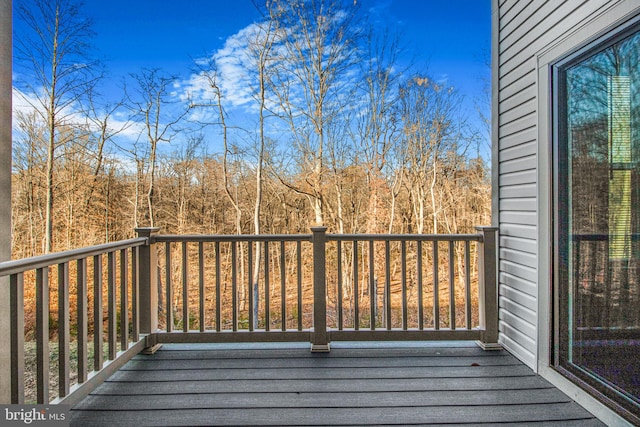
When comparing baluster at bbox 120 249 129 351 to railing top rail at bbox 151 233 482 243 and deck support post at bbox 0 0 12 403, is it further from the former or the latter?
deck support post at bbox 0 0 12 403

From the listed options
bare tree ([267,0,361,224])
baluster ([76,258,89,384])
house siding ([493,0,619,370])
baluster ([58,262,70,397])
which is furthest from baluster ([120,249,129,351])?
bare tree ([267,0,361,224])

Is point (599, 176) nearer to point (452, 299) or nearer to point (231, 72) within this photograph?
point (452, 299)

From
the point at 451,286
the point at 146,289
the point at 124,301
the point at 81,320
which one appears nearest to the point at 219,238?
the point at 146,289

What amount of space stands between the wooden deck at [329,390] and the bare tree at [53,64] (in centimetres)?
633

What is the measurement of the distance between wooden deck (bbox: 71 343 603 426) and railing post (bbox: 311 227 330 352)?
13cm

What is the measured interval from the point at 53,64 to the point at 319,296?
757cm

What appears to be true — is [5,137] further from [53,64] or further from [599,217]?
[53,64]

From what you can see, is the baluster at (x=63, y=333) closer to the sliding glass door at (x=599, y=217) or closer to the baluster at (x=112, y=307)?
the baluster at (x=112, y=307)

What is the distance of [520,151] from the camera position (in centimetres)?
281

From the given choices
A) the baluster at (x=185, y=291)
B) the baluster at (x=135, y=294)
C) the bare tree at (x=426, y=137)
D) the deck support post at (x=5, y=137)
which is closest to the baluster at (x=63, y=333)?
the deck support post at (x=5, y=137)

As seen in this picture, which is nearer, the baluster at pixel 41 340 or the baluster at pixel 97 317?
the baluster at pixel 41 340

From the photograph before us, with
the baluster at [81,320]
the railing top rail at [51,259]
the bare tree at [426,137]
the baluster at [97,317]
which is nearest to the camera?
the railing top rail at [51,259]

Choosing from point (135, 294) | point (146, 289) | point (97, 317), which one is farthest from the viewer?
point (146, 289)

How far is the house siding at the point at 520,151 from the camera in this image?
2.56 m
